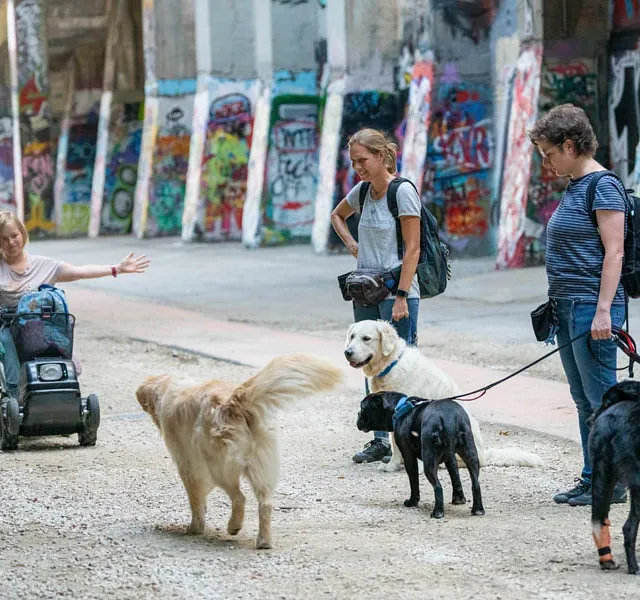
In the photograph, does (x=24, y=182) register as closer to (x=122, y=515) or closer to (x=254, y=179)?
(x=254, y=179)

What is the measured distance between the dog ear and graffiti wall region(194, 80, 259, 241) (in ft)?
70.2

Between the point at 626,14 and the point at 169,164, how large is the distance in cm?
1462

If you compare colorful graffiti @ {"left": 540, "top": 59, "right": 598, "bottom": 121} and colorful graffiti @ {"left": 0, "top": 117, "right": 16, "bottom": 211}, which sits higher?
colorful graffiti @ {"left": 540, "top": 59, "right": 598, "bottom": 121}

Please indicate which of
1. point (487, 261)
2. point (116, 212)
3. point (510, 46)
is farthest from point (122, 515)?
point (116, 212)

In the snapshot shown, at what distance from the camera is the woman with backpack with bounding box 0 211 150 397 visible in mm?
8203

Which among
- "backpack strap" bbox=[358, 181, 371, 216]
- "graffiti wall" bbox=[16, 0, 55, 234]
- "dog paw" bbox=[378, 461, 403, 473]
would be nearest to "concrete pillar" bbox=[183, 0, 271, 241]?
"graffiti wall" bbox=[16, 0, 55, 234]

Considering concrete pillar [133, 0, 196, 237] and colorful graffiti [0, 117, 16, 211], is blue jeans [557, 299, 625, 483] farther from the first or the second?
colorful graffiti [0, 117, 16, 211]

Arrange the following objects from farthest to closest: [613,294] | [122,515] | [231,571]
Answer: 1. [122,515]
2. [613,294]
3. [231,571]

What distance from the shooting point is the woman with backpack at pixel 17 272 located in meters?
8.20

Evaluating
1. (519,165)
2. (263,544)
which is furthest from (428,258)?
(519,165)

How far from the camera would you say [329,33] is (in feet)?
78.2

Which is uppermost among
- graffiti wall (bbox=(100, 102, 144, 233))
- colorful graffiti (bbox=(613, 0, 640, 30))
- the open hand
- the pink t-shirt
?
colorful graffiti (bbox=(613, 0, 640, 30))

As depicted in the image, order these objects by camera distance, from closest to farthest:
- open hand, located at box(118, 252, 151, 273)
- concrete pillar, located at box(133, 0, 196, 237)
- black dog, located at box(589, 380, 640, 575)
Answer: black dog, located at box(589, 380, 640, 575) → open hand, located at box(118, 252, 151, 273) → concrete pillar, located at box(133, 0, 196, 237)

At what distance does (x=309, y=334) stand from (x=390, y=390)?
6.51 meters
